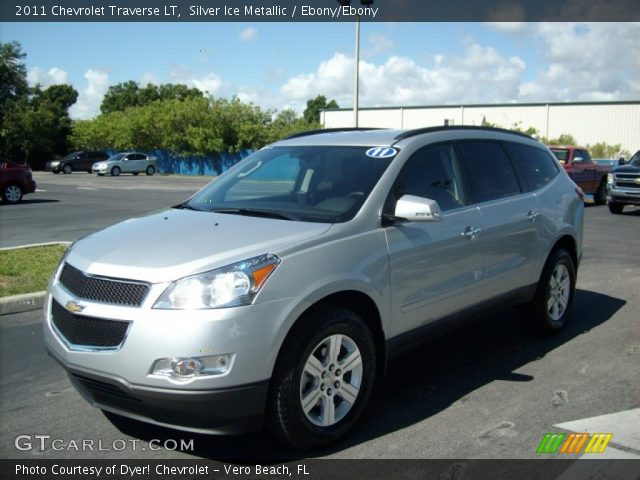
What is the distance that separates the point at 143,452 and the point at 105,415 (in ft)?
2.16

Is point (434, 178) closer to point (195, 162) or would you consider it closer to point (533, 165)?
point (533, 165)

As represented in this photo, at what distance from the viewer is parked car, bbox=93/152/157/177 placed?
4862cm

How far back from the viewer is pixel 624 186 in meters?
18.7

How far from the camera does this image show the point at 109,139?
6412cm

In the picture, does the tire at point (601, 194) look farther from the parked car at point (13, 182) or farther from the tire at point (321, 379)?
the tire at point (321, 379)

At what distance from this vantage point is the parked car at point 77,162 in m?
52.5

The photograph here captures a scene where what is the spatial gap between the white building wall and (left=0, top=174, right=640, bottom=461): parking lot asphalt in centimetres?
4859

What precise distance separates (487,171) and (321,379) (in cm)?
257

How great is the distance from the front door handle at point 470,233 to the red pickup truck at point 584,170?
15.6m

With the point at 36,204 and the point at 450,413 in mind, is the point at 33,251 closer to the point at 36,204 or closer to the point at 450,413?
the point at 450,413

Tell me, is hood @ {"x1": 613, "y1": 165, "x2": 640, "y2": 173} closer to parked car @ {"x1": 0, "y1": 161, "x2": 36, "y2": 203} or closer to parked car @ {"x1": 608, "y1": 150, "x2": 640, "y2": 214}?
parked car @ {"x1": 608, "y1": 150, "x2": 640, "y2": 214}

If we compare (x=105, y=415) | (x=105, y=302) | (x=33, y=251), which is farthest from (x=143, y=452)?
(x=33, y=251)

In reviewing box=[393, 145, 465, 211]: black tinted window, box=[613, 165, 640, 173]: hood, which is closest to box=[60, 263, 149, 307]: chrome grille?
box=[393, 145, 465, 211]: black tinted window

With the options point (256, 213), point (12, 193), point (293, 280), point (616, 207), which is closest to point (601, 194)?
point (616, 207)
